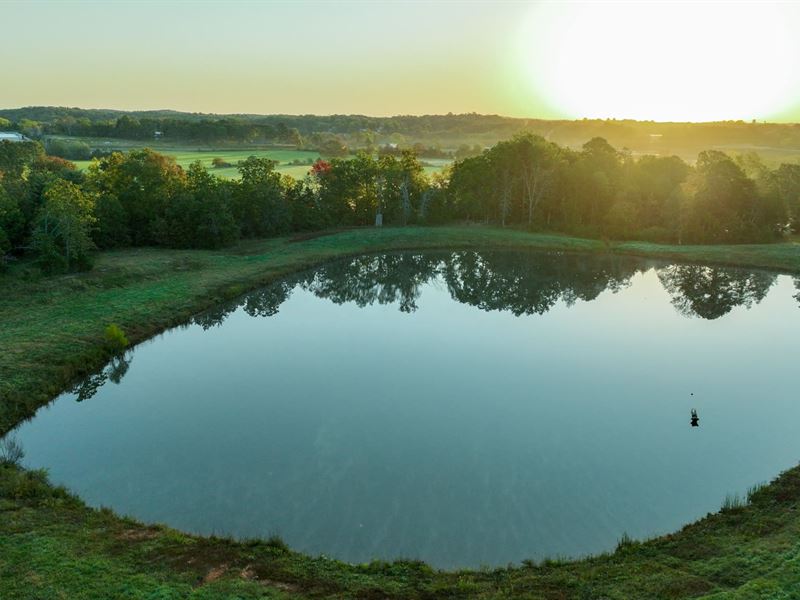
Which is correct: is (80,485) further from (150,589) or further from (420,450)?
(420,450)

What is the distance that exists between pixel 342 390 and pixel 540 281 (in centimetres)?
2733

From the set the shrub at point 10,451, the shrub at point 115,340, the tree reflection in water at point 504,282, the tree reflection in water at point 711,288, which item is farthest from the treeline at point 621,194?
the shrub at point 10,451

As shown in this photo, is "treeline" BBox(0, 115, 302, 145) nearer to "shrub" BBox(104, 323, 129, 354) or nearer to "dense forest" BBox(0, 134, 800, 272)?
"dense forest" BBox(0, 134, 800, 272)

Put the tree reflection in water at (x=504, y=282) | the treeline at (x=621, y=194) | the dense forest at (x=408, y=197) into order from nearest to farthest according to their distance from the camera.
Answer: the tree reflection in water at (x=504, y=282), the dense forest at (x=408, y=197), the treeline at (x=621, y=194)

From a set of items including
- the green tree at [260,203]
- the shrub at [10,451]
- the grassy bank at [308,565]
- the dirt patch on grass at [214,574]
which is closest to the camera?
the grassy bank at [308,565]

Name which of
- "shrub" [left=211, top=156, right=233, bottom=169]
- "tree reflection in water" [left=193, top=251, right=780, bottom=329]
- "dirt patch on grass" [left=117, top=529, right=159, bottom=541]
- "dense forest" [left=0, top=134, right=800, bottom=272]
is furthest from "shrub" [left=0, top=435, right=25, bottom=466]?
"shrub" [left=211, top=156, right=233, bottom=169]

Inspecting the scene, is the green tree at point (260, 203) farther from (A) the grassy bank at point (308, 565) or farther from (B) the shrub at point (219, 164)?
Result: (A) the grassy bank at point (308, 565)

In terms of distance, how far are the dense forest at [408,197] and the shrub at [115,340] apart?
17.6m

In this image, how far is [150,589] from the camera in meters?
13.7

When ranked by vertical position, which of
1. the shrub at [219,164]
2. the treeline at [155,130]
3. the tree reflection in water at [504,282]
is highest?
the treeline at [155,130]

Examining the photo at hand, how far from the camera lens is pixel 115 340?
1238 inches

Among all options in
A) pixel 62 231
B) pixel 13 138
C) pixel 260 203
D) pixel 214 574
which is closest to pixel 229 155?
pixel 13 138

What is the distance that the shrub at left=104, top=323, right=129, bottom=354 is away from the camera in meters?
31.3

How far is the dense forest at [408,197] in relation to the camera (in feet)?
186
